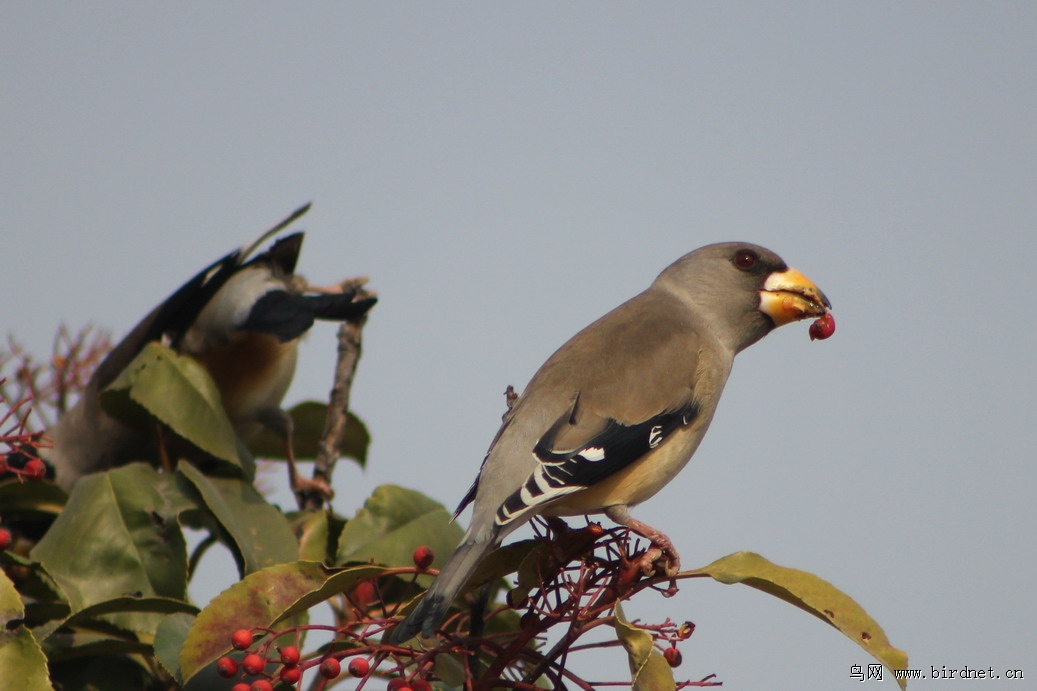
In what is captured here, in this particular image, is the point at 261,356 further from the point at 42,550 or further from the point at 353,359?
the point at 42,550

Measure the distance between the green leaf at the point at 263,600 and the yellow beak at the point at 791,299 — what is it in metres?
2.16

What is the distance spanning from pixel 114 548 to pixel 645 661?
186cm

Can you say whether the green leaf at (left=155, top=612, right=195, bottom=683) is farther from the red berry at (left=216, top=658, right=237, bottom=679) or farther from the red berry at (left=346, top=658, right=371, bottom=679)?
Result: the red berry at (left=346, top=658, right=371, bottom=679)

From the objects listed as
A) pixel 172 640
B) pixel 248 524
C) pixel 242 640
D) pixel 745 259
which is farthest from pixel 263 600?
pixel 745 259

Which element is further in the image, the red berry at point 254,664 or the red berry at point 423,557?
the red berry at point 423,557

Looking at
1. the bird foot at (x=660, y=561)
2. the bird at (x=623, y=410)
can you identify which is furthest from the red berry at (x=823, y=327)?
the bird foot at (x=660, y=561)

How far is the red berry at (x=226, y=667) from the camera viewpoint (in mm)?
2768

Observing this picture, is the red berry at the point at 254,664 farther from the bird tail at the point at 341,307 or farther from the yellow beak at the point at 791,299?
the yellow beak at the point at 791,299

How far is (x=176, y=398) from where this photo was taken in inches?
161

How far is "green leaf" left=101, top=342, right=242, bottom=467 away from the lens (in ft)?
13.1

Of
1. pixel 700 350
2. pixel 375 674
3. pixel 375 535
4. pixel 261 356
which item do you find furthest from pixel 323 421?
pixel 375 674

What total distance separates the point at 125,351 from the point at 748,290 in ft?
8.82

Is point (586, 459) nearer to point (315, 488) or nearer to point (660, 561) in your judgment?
point (660, 561)

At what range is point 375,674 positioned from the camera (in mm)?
2746
